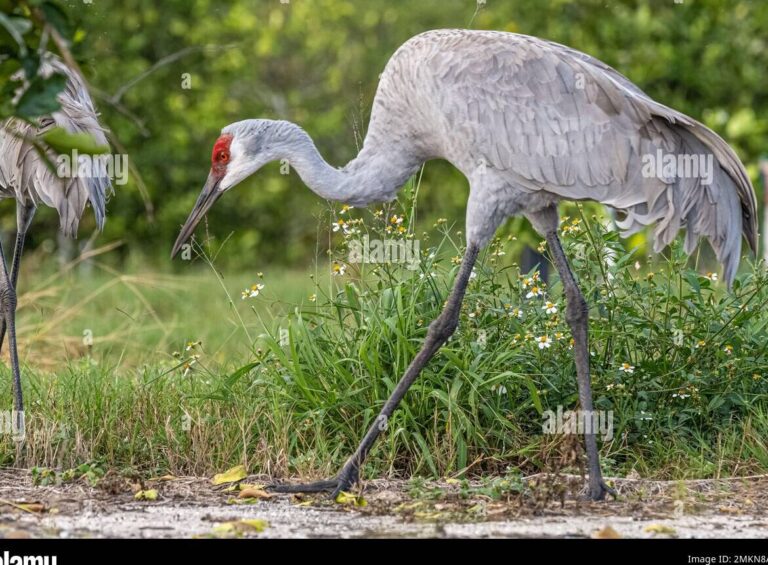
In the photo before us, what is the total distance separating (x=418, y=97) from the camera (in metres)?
5.62

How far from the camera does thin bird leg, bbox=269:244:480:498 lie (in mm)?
5207

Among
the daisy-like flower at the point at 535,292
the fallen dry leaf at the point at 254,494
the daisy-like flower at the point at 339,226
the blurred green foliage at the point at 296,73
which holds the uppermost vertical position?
the blurred green foliage at the point at 296,73

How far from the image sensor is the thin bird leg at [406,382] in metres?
5.21

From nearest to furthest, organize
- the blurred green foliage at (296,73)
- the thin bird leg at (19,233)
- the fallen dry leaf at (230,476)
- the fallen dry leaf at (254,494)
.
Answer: the fallen dry leaf at (254,494), the fallen dry leaf at (230,476), the thin bird leg at (19,233), the blurred green foliage at (296,73)

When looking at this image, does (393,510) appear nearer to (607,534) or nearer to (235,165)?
(607,534)

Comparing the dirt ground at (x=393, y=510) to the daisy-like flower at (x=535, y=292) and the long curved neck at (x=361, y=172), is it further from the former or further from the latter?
the long curved neck at (x=361, y=172)

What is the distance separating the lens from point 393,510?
4824 mm

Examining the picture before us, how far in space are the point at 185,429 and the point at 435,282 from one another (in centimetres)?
143

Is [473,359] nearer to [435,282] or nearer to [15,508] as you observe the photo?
[435,282]

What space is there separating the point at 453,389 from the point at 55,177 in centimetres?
235

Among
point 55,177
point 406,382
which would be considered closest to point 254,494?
point 406,382

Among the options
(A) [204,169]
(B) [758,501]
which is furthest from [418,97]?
(A) [204,169]

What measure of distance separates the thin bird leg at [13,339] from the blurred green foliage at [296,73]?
12.6 ft

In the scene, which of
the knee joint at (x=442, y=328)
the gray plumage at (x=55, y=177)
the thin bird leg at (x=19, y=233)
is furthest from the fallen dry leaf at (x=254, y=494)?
the thin bird leg at (x=19, y=233)
